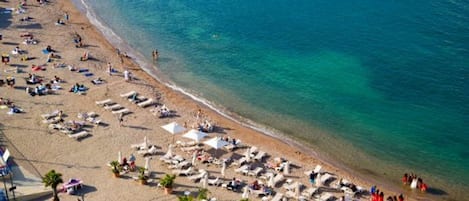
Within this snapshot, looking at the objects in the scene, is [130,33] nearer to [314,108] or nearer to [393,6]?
[314,108]

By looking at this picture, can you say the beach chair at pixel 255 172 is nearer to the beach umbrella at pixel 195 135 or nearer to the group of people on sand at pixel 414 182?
the beach umbrella at pixel 195 135

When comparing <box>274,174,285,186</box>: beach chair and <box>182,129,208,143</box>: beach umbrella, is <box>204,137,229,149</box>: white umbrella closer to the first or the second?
<box>182,129,208,143</box>: beach umbrella

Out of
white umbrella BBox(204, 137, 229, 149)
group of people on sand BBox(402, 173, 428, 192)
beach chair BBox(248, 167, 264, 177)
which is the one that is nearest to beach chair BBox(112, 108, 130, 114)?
white umbrella BBox(204, 137, 229, 149)

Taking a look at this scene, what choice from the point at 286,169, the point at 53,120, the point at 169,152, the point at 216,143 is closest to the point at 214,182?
the point at 216,143

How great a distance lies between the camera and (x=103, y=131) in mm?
44531

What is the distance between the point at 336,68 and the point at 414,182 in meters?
22.4

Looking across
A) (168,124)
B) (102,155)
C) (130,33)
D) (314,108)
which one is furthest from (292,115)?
(130,33)

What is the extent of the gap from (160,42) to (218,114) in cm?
1905

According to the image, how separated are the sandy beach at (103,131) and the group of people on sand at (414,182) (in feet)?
2.21

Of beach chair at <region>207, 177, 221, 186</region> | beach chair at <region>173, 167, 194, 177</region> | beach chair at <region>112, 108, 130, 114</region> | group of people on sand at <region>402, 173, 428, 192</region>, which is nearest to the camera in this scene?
beach chair at <region>207, 177, 221, 186</region>

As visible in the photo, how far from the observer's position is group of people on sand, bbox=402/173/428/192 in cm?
4219

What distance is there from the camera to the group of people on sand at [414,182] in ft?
138

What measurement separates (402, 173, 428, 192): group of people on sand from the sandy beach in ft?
2.21

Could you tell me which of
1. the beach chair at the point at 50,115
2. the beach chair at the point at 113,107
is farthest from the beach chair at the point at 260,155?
the beach chair at the point at 50,115
